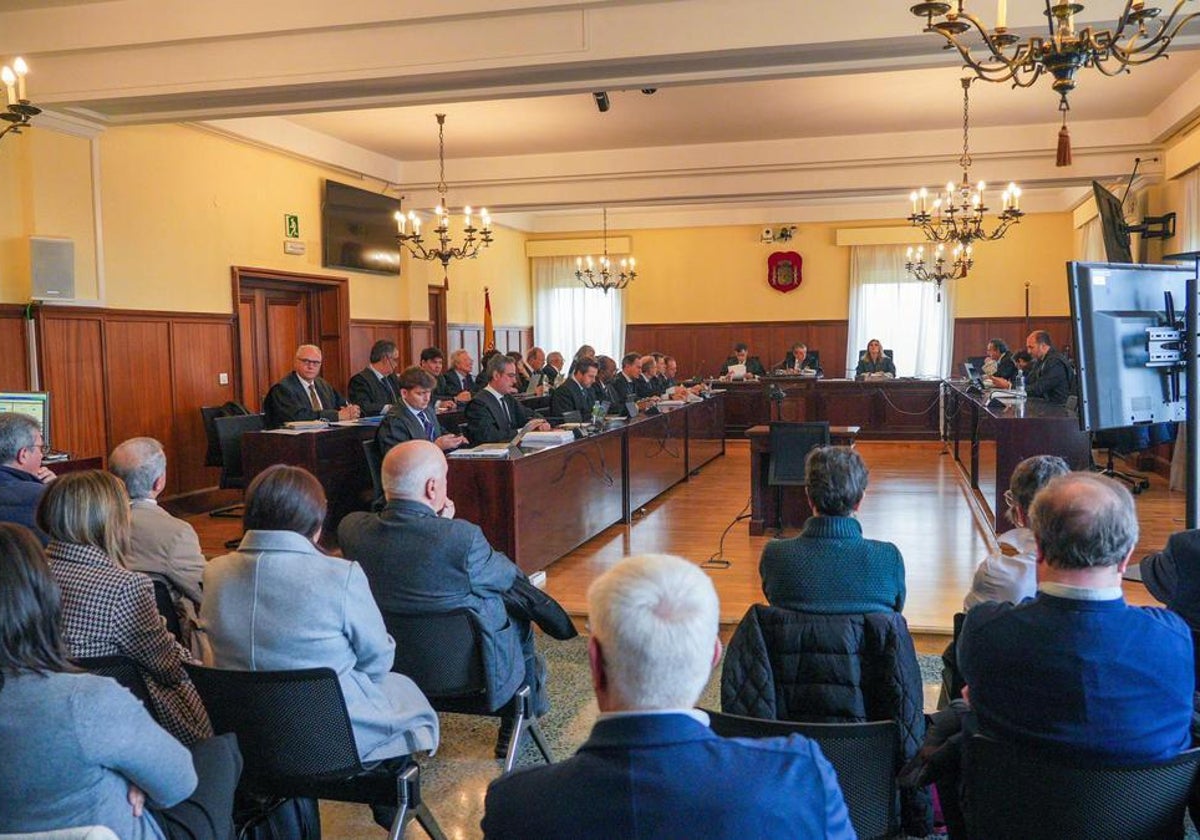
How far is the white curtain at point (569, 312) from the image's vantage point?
16672 millimetres

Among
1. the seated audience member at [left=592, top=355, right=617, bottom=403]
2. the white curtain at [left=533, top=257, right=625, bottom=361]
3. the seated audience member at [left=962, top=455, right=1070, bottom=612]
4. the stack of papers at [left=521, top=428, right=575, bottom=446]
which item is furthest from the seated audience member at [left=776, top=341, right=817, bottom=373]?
the seated audience member at [left=962, top=455, right=1070, bottom=612]

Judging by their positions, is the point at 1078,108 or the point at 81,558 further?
the point at 1078,108

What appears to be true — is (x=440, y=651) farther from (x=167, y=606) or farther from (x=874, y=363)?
(x=874, y=363)

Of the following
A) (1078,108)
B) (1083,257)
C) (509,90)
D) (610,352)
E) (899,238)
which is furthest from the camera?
(610,352)

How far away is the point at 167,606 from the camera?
290 cm

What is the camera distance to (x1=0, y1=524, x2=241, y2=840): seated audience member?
64.3 inches

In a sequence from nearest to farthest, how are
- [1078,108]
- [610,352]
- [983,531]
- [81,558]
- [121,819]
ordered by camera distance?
[121,819] < [81,558] < [983,531] < [1078,108] < [610,352]

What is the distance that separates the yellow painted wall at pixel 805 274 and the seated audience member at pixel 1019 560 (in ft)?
43.4

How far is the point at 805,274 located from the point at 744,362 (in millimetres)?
2202

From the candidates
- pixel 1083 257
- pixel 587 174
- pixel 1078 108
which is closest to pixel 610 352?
pixel 587 174

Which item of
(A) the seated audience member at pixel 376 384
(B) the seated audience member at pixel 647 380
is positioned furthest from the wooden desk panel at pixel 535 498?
(B) the seated audience member at pixel 647 380

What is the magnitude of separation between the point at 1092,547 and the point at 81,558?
224 cm

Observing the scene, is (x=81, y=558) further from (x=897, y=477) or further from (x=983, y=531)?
(x=897, y=477)

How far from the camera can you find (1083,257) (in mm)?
13688
